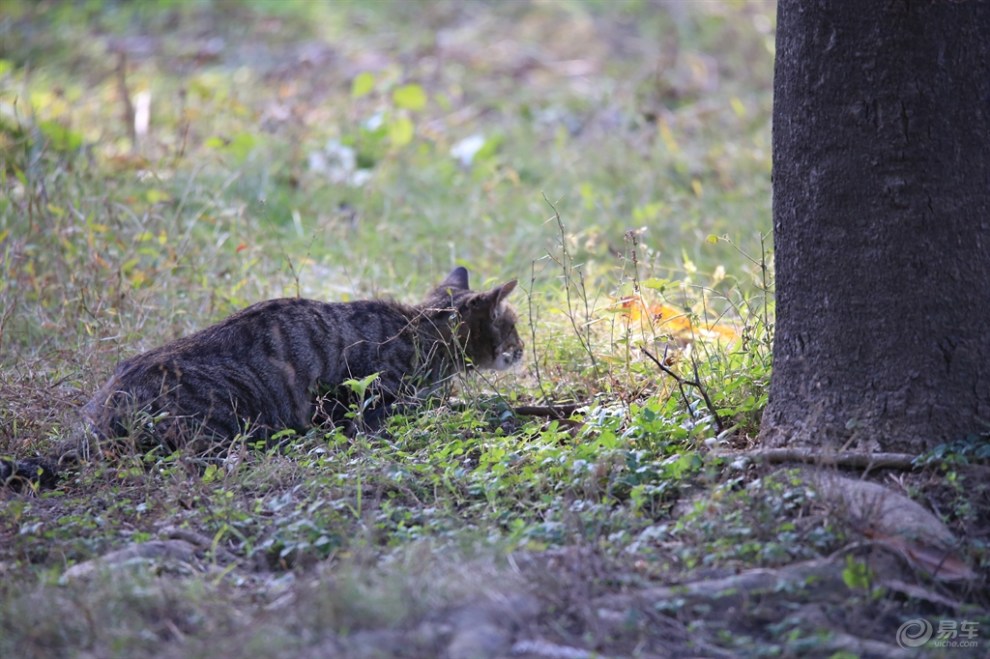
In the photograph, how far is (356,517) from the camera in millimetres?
3617

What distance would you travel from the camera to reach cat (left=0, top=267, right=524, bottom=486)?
14.5ft

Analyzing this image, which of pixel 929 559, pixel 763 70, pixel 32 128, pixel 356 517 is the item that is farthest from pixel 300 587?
pixel 763 70

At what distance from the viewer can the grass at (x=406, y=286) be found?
304cm

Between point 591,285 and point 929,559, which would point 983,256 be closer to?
point 929,559

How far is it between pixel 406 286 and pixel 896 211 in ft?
11.3

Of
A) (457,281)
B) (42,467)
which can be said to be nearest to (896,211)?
(457,281)

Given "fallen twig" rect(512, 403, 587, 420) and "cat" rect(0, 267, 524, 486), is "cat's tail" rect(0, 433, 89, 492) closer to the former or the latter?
"cat" rect(0, 267, 524, 486)

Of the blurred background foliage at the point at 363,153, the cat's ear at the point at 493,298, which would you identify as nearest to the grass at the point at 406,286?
the blurred background foliage at the point at 363,153

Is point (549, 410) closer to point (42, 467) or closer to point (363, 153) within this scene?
point (42, 467)

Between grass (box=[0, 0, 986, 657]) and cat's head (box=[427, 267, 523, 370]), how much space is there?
0.50 feet

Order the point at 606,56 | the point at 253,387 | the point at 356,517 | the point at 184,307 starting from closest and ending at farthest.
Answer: the point at 356,517 → the point at 253,387 → the point at 184,307 → the point at 606,56

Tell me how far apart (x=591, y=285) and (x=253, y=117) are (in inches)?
150
